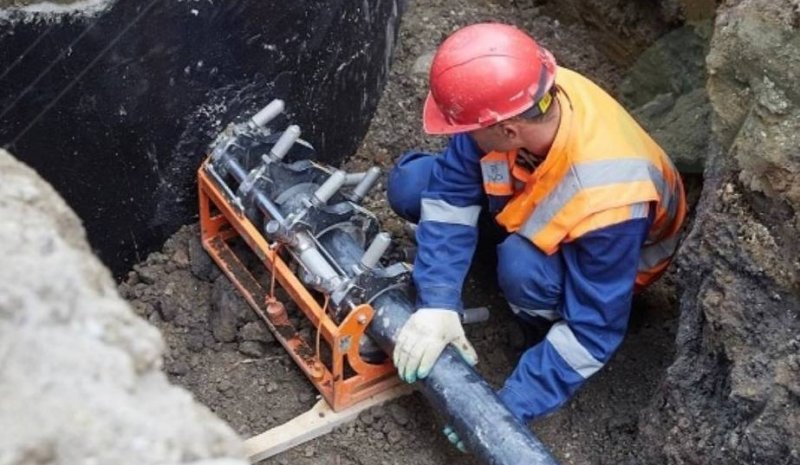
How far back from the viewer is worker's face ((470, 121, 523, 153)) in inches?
108

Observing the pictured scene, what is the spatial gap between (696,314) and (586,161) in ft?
1.53

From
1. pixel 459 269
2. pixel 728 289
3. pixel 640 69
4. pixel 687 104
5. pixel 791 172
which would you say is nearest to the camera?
pixel 791 172

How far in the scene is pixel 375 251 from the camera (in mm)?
2943

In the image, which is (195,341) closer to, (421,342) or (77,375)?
(421,342)

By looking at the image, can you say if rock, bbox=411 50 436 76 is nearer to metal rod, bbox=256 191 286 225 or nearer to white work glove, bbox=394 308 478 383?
metal rod, bbox=256 191 286 225

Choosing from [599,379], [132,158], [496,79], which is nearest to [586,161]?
[496,79]

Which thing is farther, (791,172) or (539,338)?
(539,338)

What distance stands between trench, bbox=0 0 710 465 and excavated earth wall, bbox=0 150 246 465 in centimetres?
173

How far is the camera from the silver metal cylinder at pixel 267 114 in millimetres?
3326

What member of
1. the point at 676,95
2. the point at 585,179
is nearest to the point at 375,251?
the point at 585,179

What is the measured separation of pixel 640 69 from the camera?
4.08m

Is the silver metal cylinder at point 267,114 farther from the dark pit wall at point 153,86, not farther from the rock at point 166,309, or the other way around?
the rock at point 166,309

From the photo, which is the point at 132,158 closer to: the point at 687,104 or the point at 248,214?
the point at 248,214

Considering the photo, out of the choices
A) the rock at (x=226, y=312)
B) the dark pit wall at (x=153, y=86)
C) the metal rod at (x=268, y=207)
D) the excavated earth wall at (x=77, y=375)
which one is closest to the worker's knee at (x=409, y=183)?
the dark pit wall at (x=153, y=86)
